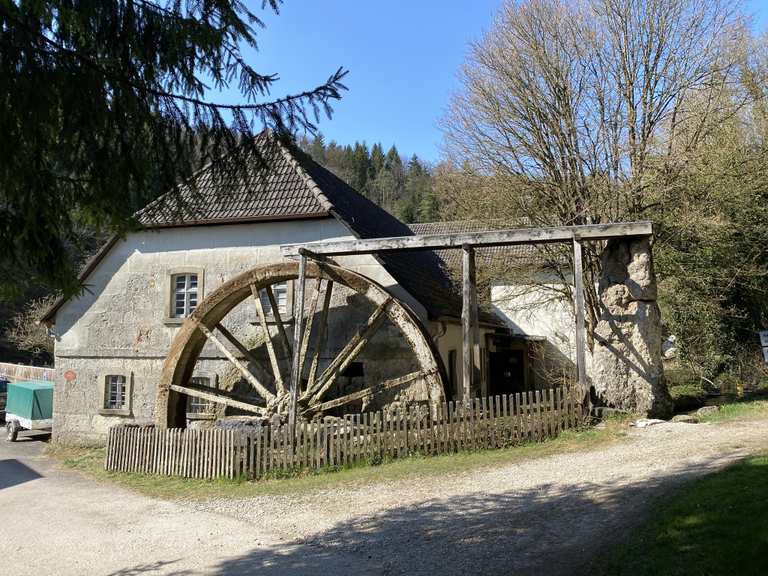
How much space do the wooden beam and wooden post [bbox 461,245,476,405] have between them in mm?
288

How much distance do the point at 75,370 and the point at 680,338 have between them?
559 inches

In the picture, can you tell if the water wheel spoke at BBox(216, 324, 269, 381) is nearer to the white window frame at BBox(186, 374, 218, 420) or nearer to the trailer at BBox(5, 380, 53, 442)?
the white window frame at BBox(186, 374, 218, 420)

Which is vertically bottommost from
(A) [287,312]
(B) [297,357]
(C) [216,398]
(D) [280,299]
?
(C) [216,398]

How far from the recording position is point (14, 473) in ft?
39.3

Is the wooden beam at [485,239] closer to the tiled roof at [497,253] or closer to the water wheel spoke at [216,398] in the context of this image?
the tiled roof at [497,253]

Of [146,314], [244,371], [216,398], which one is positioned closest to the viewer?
[216,398]

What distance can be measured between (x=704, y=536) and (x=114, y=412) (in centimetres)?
1292

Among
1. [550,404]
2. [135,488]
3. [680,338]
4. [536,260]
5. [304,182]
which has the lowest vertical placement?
[135,488]

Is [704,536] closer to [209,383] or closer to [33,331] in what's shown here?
[209,383]

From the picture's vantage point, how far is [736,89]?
508 inches

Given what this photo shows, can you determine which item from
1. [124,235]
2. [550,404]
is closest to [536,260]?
[550,404]

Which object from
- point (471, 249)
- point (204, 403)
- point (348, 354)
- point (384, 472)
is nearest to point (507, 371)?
point (348, 354)

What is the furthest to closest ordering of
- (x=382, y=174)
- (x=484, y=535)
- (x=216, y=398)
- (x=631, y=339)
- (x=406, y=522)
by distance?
(x=382, y=174) < (x=216, y=398) < (x=631, y=339) < (x=406, y=522) < (x=484, y=535)

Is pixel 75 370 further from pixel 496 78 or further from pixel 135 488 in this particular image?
pixel 496 78
